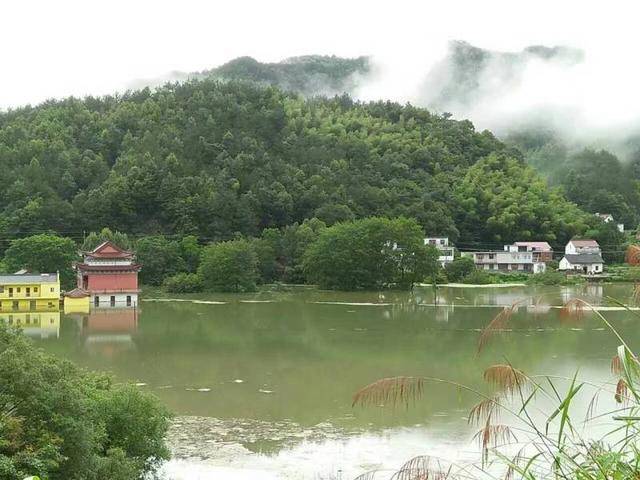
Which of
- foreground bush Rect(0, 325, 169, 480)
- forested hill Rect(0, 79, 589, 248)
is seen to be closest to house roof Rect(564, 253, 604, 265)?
forested hill Rect(0, 79, 589, 248)

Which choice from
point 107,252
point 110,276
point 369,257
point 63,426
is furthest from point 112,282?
point 63,426

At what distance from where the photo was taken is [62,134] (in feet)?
145

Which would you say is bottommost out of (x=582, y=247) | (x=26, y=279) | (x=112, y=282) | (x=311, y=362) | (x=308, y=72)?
(x=311, y=362)

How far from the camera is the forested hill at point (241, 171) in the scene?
3662cm

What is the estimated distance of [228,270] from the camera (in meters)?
28.9

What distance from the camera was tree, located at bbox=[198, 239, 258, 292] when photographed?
28.9 m

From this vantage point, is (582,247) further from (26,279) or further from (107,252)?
(26,279)

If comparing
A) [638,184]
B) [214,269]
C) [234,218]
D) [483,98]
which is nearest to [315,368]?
[214,269]

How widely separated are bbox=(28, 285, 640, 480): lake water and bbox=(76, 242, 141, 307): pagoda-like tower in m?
0.95

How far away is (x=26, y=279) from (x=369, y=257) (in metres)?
12.3

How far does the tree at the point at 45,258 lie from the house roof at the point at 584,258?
2277 centimetres

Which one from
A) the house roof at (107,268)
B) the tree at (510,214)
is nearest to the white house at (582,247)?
the tree at (510,214)

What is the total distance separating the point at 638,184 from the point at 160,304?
4314cm

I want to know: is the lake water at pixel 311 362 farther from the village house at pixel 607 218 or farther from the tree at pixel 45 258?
the village house at pixel 607 218
